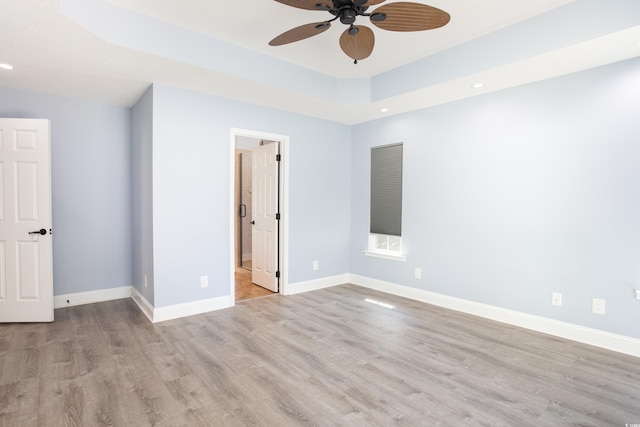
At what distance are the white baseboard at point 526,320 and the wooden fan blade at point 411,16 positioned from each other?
10.2 ft

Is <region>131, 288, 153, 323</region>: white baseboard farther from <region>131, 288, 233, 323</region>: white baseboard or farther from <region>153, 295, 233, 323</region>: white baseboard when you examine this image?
<region>153, 295, 233, 323</region>: white baseboard

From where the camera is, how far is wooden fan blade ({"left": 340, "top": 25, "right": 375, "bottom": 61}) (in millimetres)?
2434

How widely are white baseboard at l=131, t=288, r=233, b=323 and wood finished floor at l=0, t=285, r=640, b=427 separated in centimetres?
12

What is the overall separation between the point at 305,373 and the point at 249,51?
3.20m

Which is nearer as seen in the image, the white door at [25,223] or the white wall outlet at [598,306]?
the white wall outlet at [598,306]

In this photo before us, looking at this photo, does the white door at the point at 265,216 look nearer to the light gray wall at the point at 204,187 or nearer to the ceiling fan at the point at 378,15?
the light gray wall at the point at 204,187

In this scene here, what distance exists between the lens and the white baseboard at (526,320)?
122 inches

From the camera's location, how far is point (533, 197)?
3633mm

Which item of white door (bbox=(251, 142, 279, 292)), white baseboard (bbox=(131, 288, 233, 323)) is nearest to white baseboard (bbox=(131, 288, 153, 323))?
white baseboard (bbox=(131, 288, 233, 323))

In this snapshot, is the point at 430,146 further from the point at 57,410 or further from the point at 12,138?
the point at 12,138

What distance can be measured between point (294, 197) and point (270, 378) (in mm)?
2812

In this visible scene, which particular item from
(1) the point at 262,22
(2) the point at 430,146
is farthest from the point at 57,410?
(2) the point at 430,146

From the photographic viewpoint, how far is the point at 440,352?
309cm

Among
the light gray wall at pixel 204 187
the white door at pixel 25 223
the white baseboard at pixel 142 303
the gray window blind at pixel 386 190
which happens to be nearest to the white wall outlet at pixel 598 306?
the gray window blind at pixel 386 190
